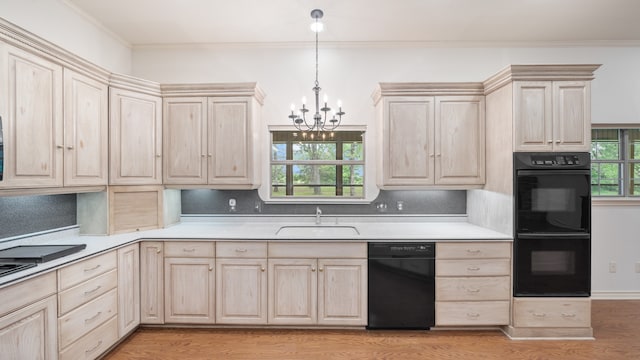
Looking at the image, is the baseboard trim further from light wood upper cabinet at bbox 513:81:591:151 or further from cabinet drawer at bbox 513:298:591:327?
light wood upper cabinet at bbox 513:81:591:151

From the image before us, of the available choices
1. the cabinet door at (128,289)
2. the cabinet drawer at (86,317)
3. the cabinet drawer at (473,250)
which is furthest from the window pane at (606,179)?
the cabinet drawer at (86,317)

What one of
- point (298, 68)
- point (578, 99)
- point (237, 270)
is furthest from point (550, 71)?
point (237, 270)

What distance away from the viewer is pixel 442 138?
3129 mm

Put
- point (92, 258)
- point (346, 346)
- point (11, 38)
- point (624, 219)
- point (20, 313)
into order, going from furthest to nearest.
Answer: point (624, 219) < point (346, 346) < point (92, 258) < point (11, 38) < point (20, 313)

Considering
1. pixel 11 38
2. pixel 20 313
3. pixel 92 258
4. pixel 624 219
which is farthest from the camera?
pixel 624 219

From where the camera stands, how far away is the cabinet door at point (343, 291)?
2789mm

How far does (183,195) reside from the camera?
3.56 m

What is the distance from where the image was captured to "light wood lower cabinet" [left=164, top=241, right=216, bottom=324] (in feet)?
9.23

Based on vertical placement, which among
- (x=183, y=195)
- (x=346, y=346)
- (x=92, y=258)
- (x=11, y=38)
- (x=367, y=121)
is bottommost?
(x=346, y=346)

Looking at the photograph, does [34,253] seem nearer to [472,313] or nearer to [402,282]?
[402,282]

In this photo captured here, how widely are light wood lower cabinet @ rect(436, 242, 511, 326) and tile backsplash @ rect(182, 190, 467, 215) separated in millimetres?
789

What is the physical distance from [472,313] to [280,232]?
74.4 inches

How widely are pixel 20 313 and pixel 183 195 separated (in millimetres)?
1900

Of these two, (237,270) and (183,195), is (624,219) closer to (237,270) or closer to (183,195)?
(237,270)
